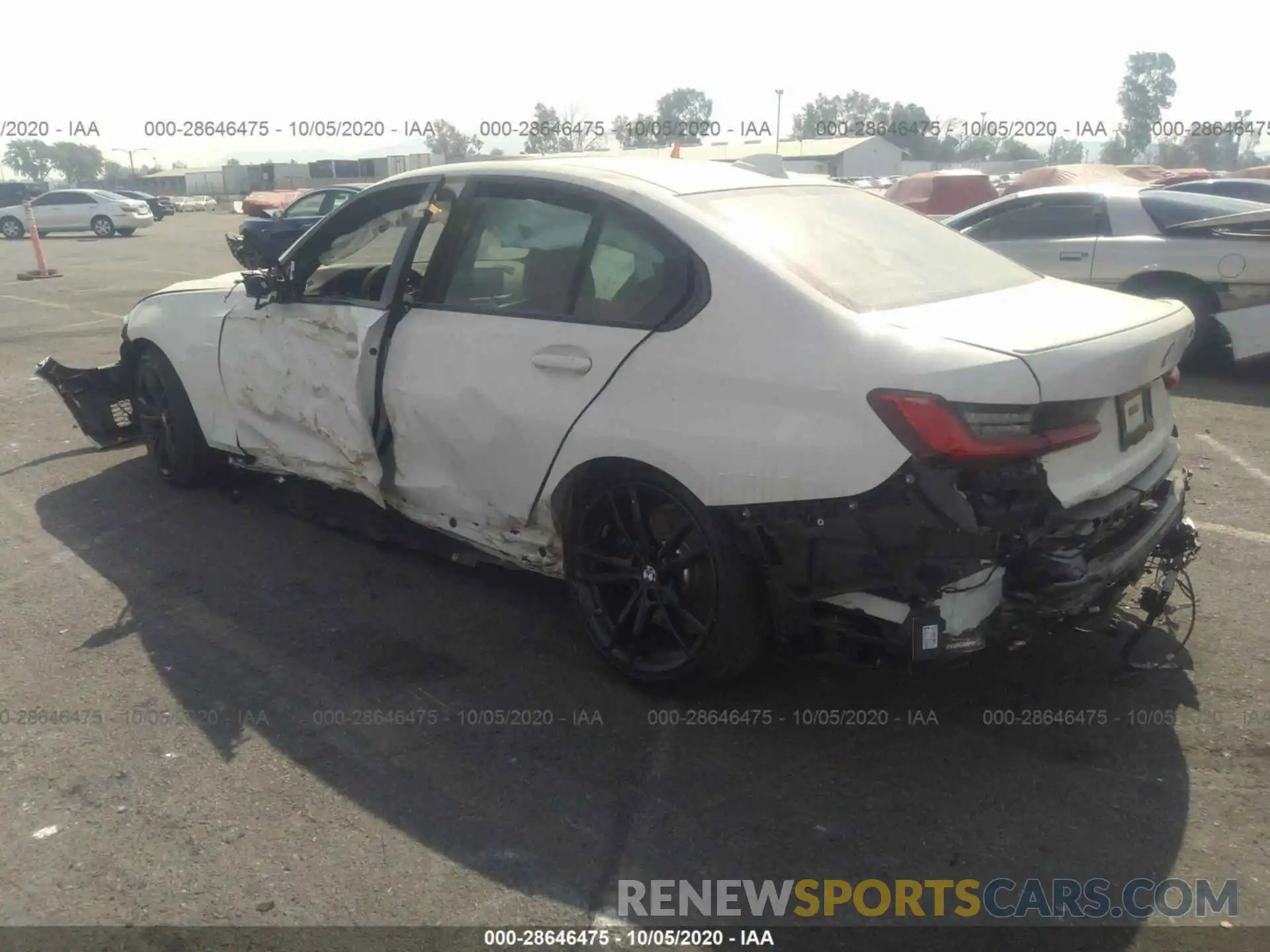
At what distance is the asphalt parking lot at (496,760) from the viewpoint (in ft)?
8.71

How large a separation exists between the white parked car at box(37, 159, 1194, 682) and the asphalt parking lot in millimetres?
392

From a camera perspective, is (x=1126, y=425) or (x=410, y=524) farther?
(x=410, y=524)

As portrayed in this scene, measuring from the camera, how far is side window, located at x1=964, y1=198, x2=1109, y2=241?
8.46 m

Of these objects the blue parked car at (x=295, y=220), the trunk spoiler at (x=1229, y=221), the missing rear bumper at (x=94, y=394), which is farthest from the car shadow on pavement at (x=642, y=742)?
the blue parked car at (x=295, y=220)

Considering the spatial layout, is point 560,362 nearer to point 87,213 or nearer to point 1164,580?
point 1164,580

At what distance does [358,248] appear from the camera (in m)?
4.53

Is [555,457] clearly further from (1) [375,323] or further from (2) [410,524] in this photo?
Answer: (2) [410,524]

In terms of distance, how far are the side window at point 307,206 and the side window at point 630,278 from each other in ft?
56.6

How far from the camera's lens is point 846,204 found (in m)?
3.89

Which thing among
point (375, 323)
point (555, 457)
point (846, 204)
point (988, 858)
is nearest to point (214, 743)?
point (555, 457)

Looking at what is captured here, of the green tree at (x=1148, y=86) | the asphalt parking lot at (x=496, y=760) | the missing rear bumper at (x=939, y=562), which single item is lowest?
the asphalt parking lot at (x=496, y=760)

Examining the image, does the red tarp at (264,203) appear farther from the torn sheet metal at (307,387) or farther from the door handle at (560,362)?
the door handle at (560,362)

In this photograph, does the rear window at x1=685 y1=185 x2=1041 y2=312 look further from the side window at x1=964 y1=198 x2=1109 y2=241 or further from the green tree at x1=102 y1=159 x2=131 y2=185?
the green tree at x1=102 y1=159 x2=131 y2=185

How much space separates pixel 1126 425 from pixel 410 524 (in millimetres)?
3048
